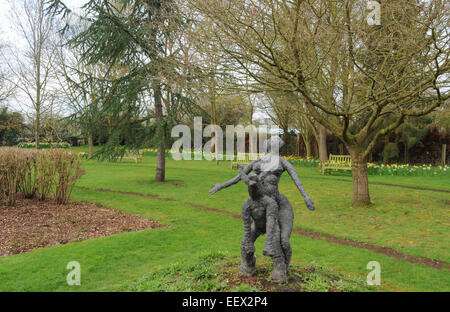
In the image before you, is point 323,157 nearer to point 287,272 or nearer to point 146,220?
point 146,220

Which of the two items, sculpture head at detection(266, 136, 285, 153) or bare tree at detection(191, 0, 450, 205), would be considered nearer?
sculpture head at detection(266, 136, 285, 153)

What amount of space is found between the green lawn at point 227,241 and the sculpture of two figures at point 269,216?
39.3 inches

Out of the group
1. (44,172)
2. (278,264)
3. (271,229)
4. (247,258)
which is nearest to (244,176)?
(271,229)

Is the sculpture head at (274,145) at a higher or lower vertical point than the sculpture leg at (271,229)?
higher

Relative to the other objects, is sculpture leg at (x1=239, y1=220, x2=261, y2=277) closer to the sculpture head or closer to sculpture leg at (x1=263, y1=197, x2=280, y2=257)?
sculpture leg at (x1=263, y1=197, x2=280, y2=257)

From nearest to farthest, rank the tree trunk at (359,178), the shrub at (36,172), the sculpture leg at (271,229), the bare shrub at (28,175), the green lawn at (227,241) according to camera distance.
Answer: the sculpture leg at (271,229) → the green lawn at (227,241) → the shrub at (36,172) → the bare shrub at (28,175) → the tree trunk at (359,178)

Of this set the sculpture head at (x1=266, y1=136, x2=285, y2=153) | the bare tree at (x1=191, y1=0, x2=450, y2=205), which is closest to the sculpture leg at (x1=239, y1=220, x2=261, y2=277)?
the sculpture head at (x1=266, y1=136, x2=285, y2=153)

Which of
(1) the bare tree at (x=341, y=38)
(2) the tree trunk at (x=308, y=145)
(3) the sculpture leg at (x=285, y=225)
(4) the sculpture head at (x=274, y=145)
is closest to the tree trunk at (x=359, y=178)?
(1) the bare tree at (x=341, y=38)

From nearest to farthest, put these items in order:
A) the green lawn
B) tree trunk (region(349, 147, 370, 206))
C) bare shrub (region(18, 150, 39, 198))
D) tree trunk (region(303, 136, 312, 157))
Result: the green lawn < bare shrub (region(18, 150, 39, 198)) < tree trunk (region(349, 147, 370, 206)) < tree trunk (region(303, 136, 312, 157))

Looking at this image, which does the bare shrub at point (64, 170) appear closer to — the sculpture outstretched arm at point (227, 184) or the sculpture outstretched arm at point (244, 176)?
the sculpture outstretched arm at point (227, 184)

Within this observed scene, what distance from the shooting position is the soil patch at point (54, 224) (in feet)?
20.7

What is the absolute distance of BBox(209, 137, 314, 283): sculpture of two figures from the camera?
4.14 metres
